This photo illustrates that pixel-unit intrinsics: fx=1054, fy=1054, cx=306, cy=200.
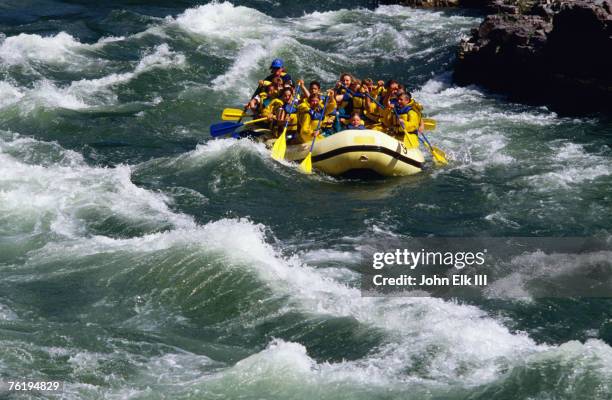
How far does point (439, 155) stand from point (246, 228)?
12.4 ft

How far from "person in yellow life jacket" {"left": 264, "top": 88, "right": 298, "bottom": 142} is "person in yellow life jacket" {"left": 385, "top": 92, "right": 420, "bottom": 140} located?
4.38 ft

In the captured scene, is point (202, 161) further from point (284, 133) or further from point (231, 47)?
point (231, 47)

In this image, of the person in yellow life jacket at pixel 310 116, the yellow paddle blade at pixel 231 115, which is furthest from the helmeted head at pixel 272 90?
the person in yellow life jacket at pixel 310 116

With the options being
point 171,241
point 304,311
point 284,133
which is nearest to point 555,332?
point 304,311

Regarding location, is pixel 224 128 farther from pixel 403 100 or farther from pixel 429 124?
pixel 429 124

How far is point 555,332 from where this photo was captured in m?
9.77

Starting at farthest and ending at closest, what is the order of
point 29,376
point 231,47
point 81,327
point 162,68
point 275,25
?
point 275,25 → point 231,47 → point 162,68 → point 81,327 → point 29,376

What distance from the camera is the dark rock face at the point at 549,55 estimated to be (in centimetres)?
1605

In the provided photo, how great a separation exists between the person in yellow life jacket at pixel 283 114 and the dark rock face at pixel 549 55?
13.6ft

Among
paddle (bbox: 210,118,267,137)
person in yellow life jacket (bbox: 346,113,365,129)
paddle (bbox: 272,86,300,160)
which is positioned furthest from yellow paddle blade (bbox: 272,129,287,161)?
Answer: person in yellow life jacket (bbox: 346,113,365,129)

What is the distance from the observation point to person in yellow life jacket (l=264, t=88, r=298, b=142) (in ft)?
49.0

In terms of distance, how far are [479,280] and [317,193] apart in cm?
342

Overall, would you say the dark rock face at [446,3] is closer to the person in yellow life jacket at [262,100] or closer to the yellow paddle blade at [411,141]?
the person in yellow life jacket at [262,100]

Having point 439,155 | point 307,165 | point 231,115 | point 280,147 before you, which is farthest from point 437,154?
point 231,115
